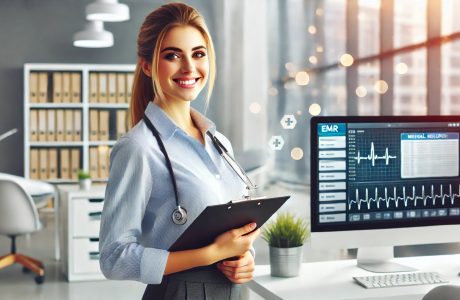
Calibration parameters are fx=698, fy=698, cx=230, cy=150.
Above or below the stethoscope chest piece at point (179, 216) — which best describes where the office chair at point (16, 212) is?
below

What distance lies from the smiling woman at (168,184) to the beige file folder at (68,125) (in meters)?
6.66

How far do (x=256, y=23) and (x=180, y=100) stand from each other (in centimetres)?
576

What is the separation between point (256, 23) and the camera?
726cm

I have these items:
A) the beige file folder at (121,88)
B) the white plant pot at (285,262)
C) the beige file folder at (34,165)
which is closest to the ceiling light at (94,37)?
the beige file folder at (121,88)

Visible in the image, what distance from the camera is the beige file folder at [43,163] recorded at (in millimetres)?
8172

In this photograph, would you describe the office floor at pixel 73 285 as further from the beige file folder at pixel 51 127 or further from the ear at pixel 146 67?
the beige file folder at pixel 51 127

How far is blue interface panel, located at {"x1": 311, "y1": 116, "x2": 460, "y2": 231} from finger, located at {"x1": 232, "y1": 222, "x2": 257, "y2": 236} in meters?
0.54

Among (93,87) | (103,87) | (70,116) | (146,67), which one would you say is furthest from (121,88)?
(146,67)

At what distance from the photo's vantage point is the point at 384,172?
6.94 feet

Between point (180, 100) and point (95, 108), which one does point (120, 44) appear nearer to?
point (95, 108)

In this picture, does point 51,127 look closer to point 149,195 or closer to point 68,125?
point 68,125

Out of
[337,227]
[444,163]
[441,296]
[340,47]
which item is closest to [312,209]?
[337,227]

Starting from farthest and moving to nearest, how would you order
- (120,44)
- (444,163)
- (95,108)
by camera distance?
1. (120,44)
2. (95,108)
3. (444,163)

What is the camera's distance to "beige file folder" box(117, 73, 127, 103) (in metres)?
8.14
